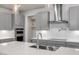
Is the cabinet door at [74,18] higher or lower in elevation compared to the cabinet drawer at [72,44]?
higher

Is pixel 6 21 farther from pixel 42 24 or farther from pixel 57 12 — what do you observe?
pixel 57 12

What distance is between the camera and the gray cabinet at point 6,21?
2847 millimetres

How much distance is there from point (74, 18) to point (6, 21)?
2.19 m

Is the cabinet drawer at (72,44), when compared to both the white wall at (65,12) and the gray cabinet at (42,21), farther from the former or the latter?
the gray cabinet at (42,21)

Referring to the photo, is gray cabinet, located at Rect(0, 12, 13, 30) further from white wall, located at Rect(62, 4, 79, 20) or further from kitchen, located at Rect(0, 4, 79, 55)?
white wall, located at Rect(62, 4, 79, 20)

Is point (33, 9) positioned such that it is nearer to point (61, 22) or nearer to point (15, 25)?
point (15, 25)

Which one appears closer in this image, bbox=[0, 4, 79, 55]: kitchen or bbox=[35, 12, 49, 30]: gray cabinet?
bbox=[0, 4, 79, 55]: kitchen

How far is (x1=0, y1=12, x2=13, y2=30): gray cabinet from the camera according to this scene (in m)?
2.85

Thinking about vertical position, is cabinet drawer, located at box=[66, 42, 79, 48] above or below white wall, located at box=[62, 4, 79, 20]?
below

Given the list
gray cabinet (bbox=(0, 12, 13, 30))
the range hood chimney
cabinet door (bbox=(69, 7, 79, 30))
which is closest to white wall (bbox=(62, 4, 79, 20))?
the range hood chimney

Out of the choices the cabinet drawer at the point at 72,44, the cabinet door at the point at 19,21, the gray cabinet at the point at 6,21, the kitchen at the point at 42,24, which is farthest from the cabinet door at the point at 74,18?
the gray cabinet at the point at 6,21

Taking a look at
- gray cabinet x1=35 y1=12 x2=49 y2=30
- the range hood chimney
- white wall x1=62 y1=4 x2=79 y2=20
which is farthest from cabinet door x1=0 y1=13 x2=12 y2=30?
white wall x1=62 y1=4 x2=79 y2=20
